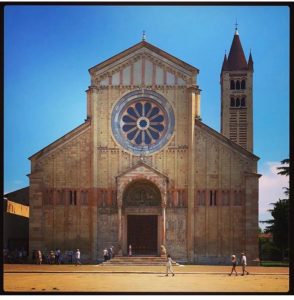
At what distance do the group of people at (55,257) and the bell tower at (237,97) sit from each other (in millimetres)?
18258

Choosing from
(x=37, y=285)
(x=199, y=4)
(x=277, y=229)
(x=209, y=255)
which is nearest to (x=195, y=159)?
(x=209, y=255)

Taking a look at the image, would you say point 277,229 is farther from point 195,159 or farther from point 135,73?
point 135,73

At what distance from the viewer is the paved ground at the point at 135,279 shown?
26562 mm

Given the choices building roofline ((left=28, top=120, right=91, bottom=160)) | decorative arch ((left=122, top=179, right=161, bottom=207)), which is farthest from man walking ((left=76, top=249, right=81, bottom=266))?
building roofline ((left=28, top=120, right=91, bottom=160))

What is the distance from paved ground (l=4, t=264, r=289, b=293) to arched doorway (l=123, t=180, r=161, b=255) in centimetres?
361

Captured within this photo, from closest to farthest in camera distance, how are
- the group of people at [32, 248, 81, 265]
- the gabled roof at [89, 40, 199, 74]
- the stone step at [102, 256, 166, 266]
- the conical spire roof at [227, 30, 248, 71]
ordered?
the stone step at [102, 256, 166, 266] → the group of people at [32, 248, 81, 265] → the gabled roof at [89, 40, 199, 74] → the conical spire roof at [227, 30, 248, 71]

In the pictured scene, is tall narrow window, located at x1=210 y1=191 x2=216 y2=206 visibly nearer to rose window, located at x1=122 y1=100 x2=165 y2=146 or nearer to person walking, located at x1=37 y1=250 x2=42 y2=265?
rose window, located at x1=122 y1=100 x2=165 y2=146

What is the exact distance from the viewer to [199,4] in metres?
23.0

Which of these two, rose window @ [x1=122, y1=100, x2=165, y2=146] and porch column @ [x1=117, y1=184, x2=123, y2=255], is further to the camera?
rose window @ [x1=122, y1=100, x2=165, y2=146]

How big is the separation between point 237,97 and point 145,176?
57.1 ft

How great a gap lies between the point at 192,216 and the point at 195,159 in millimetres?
3251

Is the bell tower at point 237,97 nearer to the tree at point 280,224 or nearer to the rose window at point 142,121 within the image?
the tree at point 280,224

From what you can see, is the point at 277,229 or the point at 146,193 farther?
the point at 277,229

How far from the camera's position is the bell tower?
5422 cm
